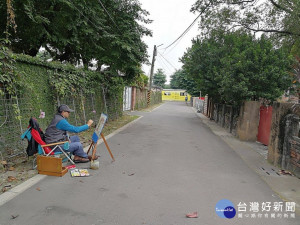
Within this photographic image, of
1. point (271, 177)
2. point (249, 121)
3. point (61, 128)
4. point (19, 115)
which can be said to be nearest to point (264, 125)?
point (249, 121)

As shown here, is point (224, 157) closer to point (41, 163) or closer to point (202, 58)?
point (41, 163)

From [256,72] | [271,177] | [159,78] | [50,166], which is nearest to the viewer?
[50,166]

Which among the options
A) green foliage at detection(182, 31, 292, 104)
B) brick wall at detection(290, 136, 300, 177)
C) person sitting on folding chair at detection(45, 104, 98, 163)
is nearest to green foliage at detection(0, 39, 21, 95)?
person sitting on folding chair at detection(45, 104, 98, 163)

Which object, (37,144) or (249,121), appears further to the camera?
(249,121)

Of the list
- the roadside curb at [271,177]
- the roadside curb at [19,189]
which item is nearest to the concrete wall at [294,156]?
the roadside curb at [271,177]

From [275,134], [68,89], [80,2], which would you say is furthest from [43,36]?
[275,134]

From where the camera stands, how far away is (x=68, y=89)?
833 centimetres

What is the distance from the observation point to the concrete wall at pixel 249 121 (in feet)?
31.2

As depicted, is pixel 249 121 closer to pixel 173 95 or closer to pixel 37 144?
pixel 37 144

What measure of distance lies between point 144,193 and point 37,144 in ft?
8.33

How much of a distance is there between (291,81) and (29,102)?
9385mm

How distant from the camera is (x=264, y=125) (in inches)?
368

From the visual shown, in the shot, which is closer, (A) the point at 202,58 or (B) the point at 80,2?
(B) the point at 80,2

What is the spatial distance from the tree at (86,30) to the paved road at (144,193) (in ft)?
21.4
